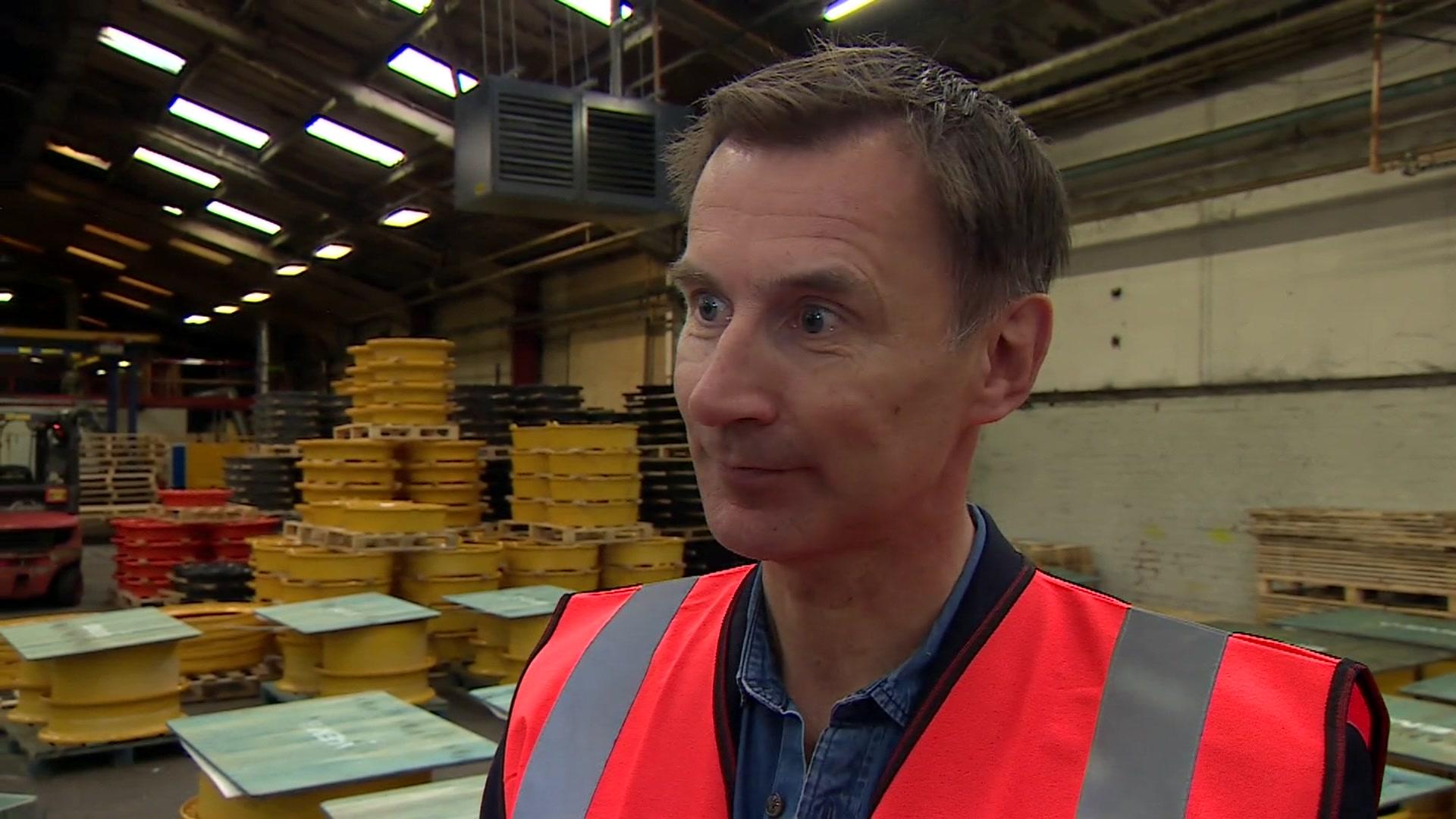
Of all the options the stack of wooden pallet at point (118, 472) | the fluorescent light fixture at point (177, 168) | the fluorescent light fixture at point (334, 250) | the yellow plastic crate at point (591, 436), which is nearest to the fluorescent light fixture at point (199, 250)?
the fluorescent light fixture at point (334, 250)

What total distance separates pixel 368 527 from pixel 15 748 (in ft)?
9.13

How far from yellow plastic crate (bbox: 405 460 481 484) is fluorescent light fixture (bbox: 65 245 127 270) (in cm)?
2126

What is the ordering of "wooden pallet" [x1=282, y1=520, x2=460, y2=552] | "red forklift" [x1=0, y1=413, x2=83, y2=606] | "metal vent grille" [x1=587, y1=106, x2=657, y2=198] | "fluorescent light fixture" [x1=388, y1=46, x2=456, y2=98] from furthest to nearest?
"fluorescent light fixture" [x1=388, y1=46, x2=456, y2=98] → "red forklift" [x1=0, y1=413, x2=83, y2=606] → "metal vent grille" [x1=587, y1=106, x2=657, y2=198] → "wooden pallet" [x1=282, y1=520, x2=460, y2=552]

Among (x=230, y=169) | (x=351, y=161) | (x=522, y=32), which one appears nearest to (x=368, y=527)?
(x=522, y=32)

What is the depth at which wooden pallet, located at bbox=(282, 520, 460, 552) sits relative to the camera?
8789mm

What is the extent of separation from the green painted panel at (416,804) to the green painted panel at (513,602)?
3.52m

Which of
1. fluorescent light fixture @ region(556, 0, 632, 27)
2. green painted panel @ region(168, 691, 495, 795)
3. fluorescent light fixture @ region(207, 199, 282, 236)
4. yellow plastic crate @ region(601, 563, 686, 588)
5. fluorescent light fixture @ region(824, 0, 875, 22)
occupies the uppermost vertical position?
fluorescent light fixture @ region(556, 0, 632, 27)

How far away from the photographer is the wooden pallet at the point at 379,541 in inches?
346

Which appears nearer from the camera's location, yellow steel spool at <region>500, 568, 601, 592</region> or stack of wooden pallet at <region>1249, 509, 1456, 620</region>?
stack of wooden pallet at <region>1249, 509, 1456, 620</region>

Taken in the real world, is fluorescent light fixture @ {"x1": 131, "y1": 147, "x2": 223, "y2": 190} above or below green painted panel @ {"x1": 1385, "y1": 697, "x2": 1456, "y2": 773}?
above

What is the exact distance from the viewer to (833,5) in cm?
1014

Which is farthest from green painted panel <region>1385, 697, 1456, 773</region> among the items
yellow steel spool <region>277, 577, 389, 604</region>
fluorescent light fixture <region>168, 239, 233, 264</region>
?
fluorescent light fixture <region>168, 239, 233, 264</region>

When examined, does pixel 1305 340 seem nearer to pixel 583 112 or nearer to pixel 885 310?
pixel 583 112

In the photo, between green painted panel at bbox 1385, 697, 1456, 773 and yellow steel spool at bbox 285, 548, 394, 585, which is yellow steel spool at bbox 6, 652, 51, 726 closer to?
yellow steel spool at bbox 285, 548, 394, 585
